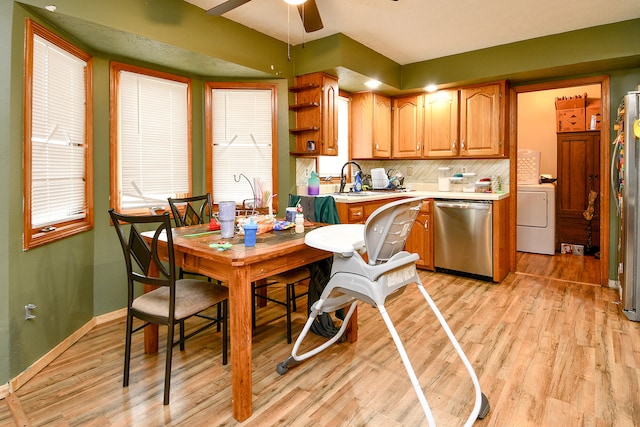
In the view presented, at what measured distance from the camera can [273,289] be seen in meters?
3.74

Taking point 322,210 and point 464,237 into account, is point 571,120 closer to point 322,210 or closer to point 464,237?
point 464,237

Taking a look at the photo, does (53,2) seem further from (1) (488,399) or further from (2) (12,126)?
(1) (488,399)

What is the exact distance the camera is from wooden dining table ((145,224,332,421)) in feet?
5.58

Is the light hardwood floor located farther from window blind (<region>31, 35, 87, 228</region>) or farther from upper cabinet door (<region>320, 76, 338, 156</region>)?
upper cabinet door (<region>320, 76, 338, 156</region>)

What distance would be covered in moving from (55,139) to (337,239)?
203cm

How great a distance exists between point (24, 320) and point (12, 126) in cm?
108

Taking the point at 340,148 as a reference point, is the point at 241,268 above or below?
below

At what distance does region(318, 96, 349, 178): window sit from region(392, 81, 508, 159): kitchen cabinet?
683 millimetres

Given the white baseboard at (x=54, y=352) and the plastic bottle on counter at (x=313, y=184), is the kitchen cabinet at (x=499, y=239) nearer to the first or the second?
the plastic bottle on counter at (x=313, y=184)

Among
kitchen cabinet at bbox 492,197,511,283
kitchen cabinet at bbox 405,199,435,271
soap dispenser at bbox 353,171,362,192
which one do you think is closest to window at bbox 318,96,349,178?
soap dispenser at bbox 353,171,362,192

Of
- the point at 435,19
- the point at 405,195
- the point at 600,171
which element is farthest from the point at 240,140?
the point at 600,171

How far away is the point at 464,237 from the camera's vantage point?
4.12 m

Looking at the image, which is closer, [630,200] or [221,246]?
[221,246]

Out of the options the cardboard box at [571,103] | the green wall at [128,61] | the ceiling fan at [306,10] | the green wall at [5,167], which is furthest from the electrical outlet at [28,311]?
the cardboard box at [571,103]
